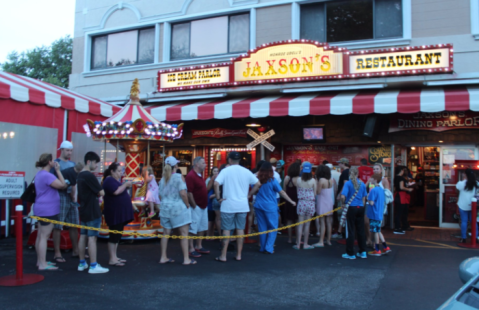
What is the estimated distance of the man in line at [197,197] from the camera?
7.01m

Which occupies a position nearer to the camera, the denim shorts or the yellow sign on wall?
the denim shorts

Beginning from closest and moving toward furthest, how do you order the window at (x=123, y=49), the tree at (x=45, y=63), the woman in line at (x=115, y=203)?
the woman in line at (x=115, y=203)
the window at (x=123, y=49)
the tree at (x=45, y=63)

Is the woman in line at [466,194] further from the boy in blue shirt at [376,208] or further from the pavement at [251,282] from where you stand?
the boy in blue shirt at [376,208]

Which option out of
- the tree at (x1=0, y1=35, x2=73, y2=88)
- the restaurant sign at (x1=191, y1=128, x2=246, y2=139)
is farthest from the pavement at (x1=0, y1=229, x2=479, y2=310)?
the tree at (x1=0, y1=35, x2=73, y2=88)

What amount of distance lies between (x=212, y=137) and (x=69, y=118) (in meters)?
4.53

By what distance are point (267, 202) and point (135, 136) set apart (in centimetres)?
355

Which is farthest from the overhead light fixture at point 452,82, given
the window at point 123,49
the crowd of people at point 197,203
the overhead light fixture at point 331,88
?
the window at point 123,49

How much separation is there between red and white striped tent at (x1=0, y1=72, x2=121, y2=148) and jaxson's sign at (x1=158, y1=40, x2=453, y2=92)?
3.39 meters

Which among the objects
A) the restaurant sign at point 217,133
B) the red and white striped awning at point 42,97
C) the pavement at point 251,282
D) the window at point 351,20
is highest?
the window at point 351,20

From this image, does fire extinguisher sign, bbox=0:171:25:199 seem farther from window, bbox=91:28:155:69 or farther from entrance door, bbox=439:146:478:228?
entrance door, bbox=439:146:478:228

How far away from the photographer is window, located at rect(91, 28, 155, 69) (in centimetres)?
1409

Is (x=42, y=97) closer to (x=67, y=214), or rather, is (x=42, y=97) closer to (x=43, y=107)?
(x=43, y=107)

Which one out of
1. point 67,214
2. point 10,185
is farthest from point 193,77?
point 67,214

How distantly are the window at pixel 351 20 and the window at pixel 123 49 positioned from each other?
5494 mm
